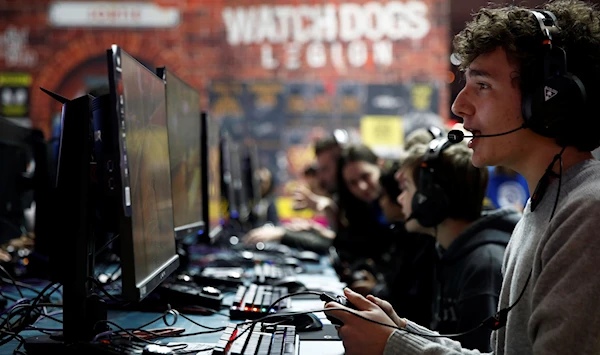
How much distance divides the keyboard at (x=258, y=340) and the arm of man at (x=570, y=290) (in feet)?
1.43

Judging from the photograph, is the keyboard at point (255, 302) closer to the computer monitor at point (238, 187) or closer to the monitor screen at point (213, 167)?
the monitor screen at point (213, 167)

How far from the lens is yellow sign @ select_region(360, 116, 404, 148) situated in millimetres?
5582

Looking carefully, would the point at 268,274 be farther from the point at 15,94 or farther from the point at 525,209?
the point at 15,94

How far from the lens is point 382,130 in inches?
220

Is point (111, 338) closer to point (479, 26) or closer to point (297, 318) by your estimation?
point (297, 318)

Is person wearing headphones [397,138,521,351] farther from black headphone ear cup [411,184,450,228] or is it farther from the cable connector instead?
the cable connector

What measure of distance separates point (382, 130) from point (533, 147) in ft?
14.5

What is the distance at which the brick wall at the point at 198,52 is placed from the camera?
18.4ft

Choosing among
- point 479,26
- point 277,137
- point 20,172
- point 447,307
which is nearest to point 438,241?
point 447,307

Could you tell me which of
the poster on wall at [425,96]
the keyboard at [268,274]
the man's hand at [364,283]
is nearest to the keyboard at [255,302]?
the keyboard at [268,274]

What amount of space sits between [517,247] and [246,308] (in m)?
0.71

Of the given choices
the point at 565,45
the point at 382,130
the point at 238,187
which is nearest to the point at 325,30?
the point at 382,130

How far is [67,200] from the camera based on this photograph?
1.16 meters

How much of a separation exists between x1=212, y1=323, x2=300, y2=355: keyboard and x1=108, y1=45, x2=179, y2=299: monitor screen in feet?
0.60
